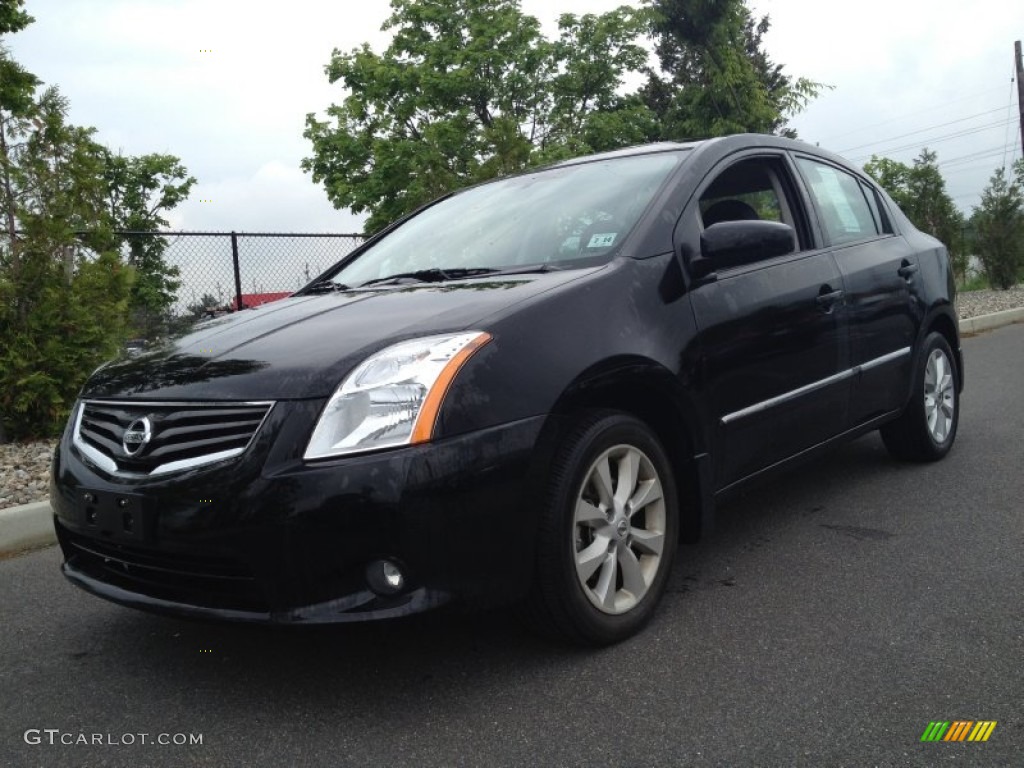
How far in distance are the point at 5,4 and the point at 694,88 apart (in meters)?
20.2

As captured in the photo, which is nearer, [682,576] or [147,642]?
[147,642]

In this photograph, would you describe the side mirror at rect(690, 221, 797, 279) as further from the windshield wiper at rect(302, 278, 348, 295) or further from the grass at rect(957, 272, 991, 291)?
the grass at rect(957, 272, 991, 291)

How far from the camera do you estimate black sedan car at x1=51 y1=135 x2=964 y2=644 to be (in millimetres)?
2275

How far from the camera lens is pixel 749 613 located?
9.73 ft

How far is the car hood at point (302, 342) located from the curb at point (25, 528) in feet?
6.02

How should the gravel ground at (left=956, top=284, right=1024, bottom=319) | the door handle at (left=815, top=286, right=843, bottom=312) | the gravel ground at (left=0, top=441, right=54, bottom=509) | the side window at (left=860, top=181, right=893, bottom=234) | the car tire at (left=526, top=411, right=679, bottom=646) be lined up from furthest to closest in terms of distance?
the gravel ground at (left=956, top=284, right=1024, bottom=319) → the gravel ground at (left=0, top=441, right=54, bottom=509) → the side window at (left=860, top=181, right=893, bottom=234) → the door handle at (left=815, top=286, right=843, bottom=312) → the car tire at (left=526, top=411, right=679, bottom=646)

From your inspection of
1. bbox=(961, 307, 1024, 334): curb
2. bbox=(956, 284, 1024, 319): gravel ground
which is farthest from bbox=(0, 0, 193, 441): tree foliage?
bbox=(956, 284, 1024, 319): gravel ground

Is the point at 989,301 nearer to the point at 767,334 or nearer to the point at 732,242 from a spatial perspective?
the point at 767,334

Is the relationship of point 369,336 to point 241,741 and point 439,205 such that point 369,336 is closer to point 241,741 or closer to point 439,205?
point 241,741

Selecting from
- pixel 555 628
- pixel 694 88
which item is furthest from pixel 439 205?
pixel 694 88

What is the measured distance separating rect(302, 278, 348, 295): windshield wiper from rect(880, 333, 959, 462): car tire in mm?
2875

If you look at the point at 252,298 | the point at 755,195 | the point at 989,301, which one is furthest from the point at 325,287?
the point at 989,301

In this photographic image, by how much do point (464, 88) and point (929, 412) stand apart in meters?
26.0

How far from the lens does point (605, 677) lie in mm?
2539
